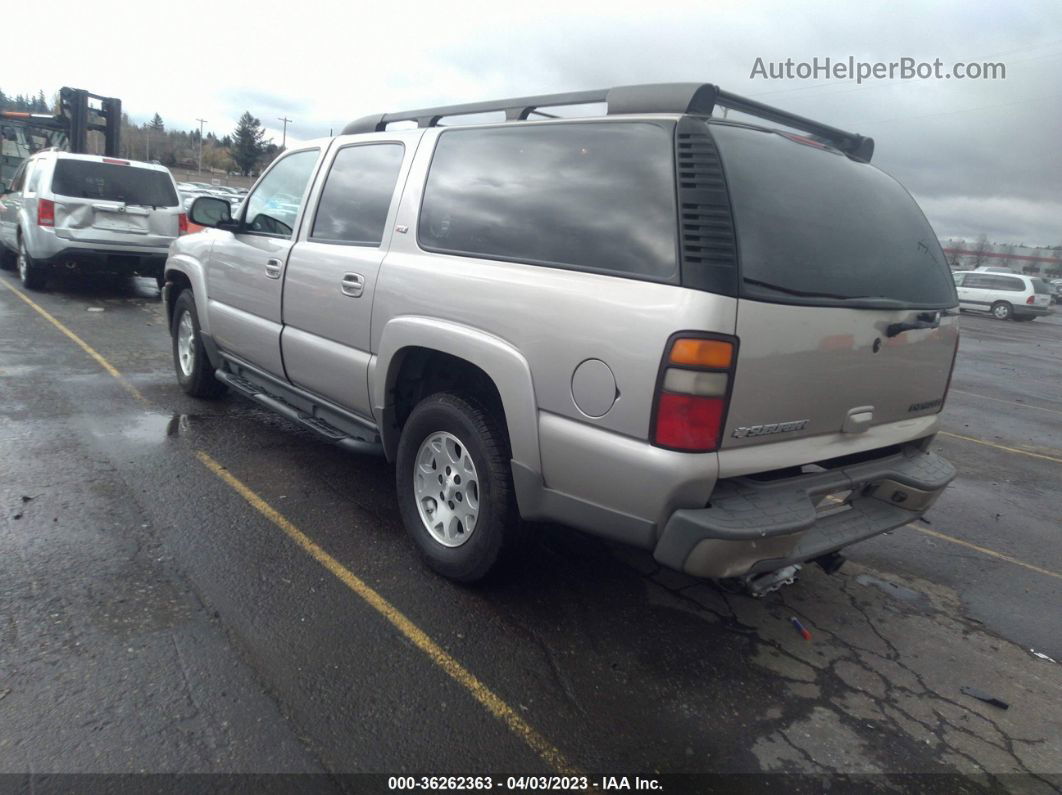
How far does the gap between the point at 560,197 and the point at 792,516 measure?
60.0 inches

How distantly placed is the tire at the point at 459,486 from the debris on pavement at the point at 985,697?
191 centimetres

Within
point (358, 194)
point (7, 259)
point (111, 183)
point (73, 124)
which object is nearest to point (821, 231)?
point (358, 194)

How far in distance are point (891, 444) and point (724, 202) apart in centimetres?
145

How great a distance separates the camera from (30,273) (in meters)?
11.0

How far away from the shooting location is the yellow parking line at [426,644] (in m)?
2.58

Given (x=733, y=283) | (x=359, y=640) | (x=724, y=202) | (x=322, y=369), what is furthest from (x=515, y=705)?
(x=322, y=369)

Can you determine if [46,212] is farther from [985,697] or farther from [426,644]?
[985,697]

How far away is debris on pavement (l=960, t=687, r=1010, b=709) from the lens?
304 centimetres

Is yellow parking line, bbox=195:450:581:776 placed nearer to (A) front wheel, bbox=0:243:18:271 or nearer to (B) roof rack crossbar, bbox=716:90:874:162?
(B) roof rack crossbar, bbox=716:90:874:162

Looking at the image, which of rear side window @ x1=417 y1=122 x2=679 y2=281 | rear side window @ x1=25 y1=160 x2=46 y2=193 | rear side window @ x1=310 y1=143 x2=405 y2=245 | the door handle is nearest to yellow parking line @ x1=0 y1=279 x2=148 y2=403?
rear side window @ x1=25 y1=160 x2=46 y2=193

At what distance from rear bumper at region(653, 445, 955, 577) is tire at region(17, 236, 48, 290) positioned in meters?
11.2

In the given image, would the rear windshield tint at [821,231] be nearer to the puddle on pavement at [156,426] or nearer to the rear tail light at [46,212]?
the puddle on pavement at [156,426]

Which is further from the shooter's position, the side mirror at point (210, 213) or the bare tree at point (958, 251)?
the bare tree at point (958, 251)

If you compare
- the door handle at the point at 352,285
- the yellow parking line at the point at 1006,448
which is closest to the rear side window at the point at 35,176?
the door handle at the point at 352,285
